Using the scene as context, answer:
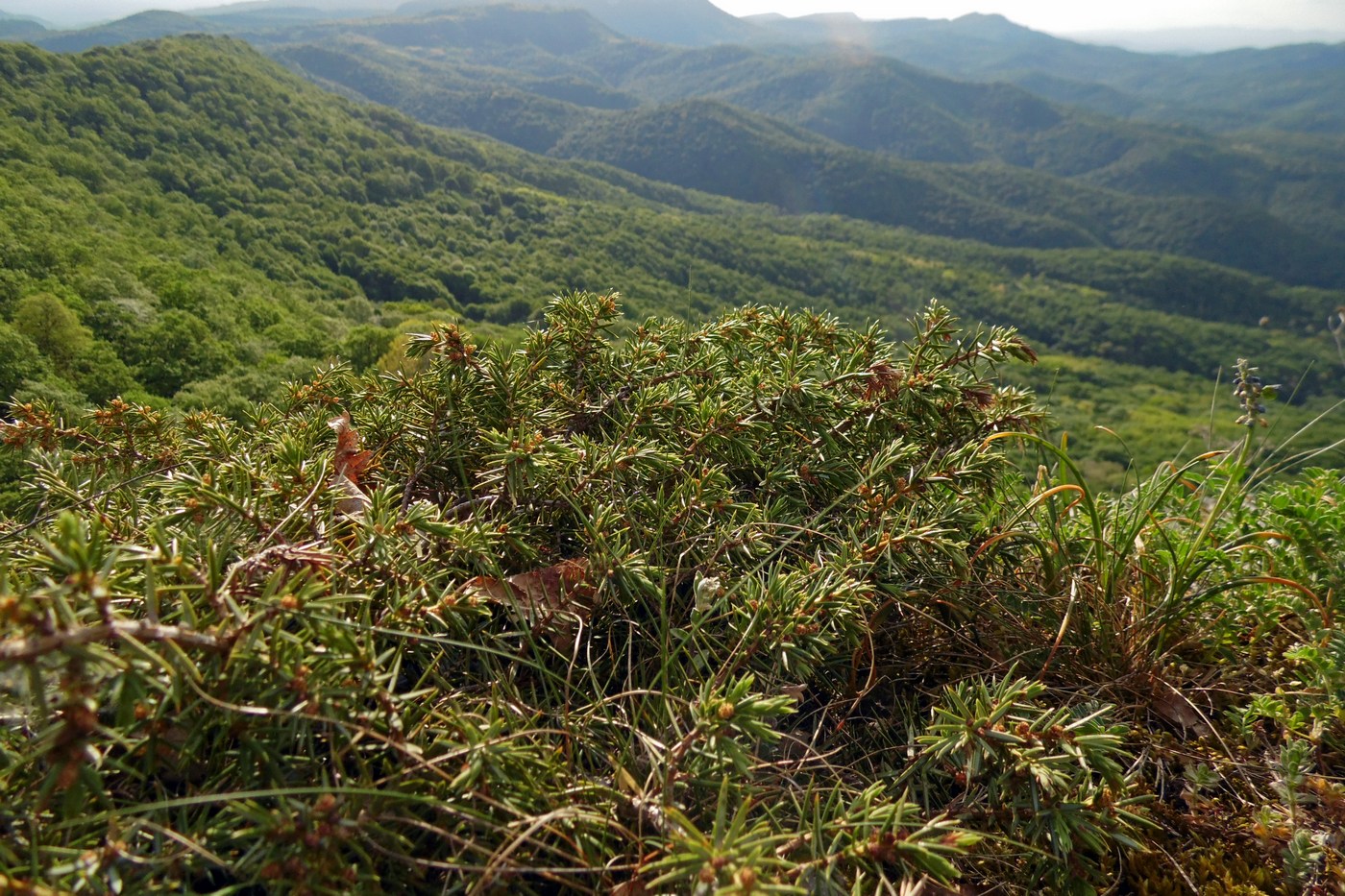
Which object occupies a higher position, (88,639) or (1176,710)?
(88,639)

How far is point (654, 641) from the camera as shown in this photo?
49.0 inches

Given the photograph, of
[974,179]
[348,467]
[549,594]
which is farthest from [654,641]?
[974,179]

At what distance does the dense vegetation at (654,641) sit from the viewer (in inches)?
30.5

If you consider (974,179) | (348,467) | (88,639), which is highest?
(88,639)

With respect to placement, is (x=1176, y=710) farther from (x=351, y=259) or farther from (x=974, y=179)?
(x=974, y=179)

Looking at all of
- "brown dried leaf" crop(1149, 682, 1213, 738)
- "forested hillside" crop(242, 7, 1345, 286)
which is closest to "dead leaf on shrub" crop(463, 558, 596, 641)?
"brown dried leaf" crop(1149, 682, 1213, 738)

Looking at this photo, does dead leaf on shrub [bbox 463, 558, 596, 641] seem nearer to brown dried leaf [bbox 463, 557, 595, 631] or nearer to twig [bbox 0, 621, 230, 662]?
brown dried leaf [bbox 463, 557, 595, 631]

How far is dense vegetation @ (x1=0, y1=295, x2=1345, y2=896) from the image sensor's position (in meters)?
0.77

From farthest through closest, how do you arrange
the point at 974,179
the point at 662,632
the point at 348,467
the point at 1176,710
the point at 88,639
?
the point at 974,179
the point at 1176,710
the point at 348,467
the point at 662,632
the point at 88,639

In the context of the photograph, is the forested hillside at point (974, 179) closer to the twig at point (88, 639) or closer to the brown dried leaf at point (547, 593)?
the brown dried leaf at point (547, 593)

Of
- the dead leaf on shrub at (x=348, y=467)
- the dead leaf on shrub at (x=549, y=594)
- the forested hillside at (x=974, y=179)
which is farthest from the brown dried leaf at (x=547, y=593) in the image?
the forested hillside at (x=974, y=179)

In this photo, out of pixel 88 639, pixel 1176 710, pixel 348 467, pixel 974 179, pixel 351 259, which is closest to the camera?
pixel 88 639

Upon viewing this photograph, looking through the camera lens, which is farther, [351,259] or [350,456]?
[351,259]

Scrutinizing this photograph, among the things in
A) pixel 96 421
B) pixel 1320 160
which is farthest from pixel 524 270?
pixel 1320 160
